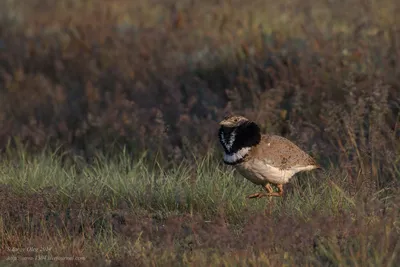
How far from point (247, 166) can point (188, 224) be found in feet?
2.97

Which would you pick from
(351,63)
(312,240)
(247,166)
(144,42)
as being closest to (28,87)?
(144,42)

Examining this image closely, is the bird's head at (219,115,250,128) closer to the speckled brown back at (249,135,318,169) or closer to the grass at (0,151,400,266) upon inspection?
the speckled brown back at (249,135,318,169)

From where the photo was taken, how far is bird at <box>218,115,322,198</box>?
662 centimetres

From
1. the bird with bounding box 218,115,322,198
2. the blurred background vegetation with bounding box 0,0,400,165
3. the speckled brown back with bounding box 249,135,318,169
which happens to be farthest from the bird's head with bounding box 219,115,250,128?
the blurred background vegetation with bounding box 0,0,400,165

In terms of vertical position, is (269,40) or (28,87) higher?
(269,40)

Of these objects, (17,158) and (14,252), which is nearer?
(14,252)

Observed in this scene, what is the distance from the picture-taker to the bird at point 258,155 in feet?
21.7

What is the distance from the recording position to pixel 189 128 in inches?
369

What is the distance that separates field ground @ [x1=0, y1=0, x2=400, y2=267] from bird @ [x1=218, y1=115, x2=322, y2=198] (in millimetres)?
205

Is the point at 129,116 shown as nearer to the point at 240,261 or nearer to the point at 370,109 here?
the point at 370,109

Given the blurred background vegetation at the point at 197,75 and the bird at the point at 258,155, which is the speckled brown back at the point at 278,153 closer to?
the bird at the point at 258,155

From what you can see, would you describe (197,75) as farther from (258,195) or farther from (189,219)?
(189,219)

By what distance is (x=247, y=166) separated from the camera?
6602 millimetres

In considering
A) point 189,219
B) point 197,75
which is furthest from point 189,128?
point 189,219
